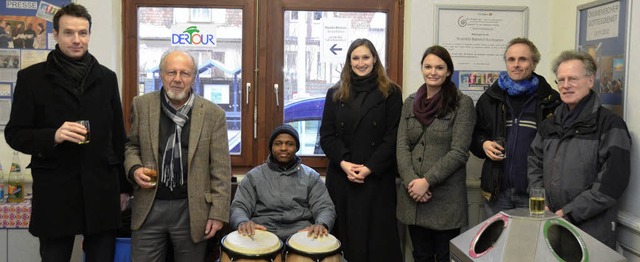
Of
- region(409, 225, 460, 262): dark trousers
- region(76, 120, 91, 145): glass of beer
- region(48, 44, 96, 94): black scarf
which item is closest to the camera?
region(76, 120, 91, 145): glass of beer

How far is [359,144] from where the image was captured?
306 cm

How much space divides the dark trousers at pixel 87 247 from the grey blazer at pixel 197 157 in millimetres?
131

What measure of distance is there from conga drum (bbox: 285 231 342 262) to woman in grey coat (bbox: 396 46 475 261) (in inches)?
23.2

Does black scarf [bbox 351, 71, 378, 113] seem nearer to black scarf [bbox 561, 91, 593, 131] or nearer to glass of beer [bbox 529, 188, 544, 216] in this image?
black scarf [bbox 561, 91, 593, 131]

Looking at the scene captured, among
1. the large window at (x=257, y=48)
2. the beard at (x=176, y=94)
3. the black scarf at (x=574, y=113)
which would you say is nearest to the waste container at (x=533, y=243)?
the black scarf at (x=574, y=113)

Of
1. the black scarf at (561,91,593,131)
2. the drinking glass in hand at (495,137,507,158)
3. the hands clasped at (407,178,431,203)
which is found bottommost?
the hands clasped at (407,178,431,203)

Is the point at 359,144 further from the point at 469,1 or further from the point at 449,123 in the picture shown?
the point at 469,1

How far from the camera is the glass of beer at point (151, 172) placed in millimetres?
2547

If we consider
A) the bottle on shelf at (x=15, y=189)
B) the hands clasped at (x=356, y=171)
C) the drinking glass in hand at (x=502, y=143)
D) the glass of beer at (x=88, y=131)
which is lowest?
the bottle on shelf at (x=15, y=189)

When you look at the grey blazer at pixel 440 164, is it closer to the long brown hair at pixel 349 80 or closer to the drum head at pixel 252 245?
the long brown hair at pixel 349 80

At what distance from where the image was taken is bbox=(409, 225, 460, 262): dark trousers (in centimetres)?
305

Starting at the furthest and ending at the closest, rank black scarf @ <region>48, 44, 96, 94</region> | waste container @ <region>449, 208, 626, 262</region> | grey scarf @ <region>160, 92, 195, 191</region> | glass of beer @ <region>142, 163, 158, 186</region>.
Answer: grey scarf @ <region>160, 92, 195, 191</region> < glass of beer @ <region>142, 163, 158, 186</region> < black scarf @ <region>48, 44, 96, 94</region> < waste container @ <region>449, 208, 626, 262</region>

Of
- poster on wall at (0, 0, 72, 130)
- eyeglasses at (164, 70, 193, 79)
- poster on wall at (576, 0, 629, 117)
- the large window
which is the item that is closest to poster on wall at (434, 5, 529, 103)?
the large window

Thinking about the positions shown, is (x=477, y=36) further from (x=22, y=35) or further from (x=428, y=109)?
(x=22, y=35)
